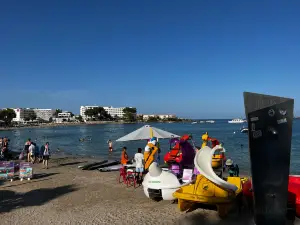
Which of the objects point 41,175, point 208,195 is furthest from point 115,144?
point 208,195

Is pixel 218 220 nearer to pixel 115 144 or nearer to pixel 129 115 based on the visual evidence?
pixel 115 144

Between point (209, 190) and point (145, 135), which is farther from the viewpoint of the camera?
point (145, 135)

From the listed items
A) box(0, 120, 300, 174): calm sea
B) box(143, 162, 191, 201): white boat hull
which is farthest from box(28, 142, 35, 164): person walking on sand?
box(143, 162, 191, 201): white boat hull

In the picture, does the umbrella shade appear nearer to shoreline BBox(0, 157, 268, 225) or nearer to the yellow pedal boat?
shoreline BBox(0, 157, 268, 225)

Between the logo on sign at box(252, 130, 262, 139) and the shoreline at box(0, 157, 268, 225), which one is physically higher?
the logo on sign at box(252, 130, 262, 139)

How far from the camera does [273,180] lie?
513cm

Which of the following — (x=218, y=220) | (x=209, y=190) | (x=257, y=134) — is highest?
(x=257, y=134)

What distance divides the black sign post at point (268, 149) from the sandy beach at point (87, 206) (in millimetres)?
1995

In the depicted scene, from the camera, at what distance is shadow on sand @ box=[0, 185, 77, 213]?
28.7 feet

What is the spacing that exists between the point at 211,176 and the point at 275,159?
1.95m

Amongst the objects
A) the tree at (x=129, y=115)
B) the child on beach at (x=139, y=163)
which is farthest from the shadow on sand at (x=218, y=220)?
the tree at (x=129, y=115)

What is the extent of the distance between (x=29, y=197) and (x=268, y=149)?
26.5ft

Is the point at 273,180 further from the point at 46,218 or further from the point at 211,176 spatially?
the point at 46,218

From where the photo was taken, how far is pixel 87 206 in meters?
8.48
